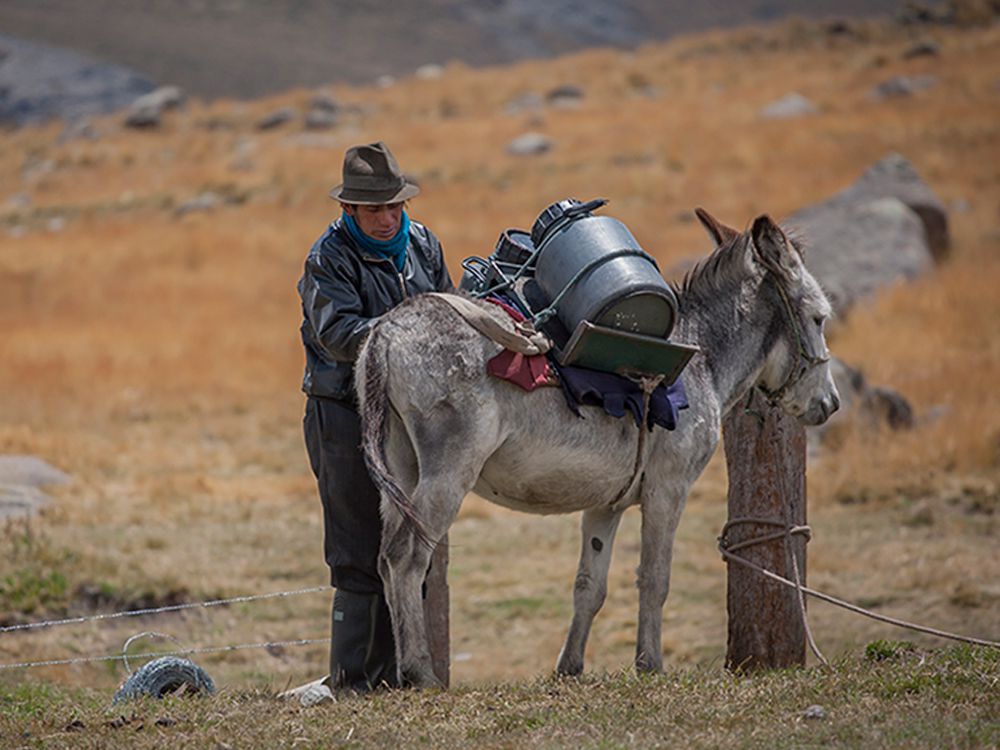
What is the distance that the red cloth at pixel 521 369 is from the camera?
626cm

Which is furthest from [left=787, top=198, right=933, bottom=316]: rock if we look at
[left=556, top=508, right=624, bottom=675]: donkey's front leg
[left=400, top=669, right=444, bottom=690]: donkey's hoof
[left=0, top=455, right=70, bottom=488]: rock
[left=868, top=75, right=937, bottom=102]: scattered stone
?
[left=868, top=75, right=937, bottom=102]: scattered stone

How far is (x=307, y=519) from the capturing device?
13.8m

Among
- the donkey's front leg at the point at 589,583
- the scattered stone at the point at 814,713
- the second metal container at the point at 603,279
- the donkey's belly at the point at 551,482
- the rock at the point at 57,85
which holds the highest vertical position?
the rock at the point at 57,85

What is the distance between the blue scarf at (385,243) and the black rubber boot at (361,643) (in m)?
1.68

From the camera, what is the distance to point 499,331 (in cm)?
620

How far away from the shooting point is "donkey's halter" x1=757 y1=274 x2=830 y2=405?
23.7 ft

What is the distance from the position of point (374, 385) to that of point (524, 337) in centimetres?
71

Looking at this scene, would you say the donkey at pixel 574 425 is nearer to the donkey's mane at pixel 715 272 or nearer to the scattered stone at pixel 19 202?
the donkey's mane at pixel 715 272

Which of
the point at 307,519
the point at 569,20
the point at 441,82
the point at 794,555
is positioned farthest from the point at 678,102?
the point at 569,20

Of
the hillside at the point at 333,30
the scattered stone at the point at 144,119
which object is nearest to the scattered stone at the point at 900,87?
the scattered stone at the point at 144,119

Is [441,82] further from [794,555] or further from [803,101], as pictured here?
[794,555]

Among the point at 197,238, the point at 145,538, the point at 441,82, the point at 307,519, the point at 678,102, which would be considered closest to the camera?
the point at 145,538

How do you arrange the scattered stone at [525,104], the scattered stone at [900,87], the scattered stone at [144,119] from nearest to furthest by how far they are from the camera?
the scattered stone at [900,87] → the scattered stone at [525,104] → the scattered stone at [144,119]

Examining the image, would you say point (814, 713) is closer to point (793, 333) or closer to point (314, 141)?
point (793, 333)
